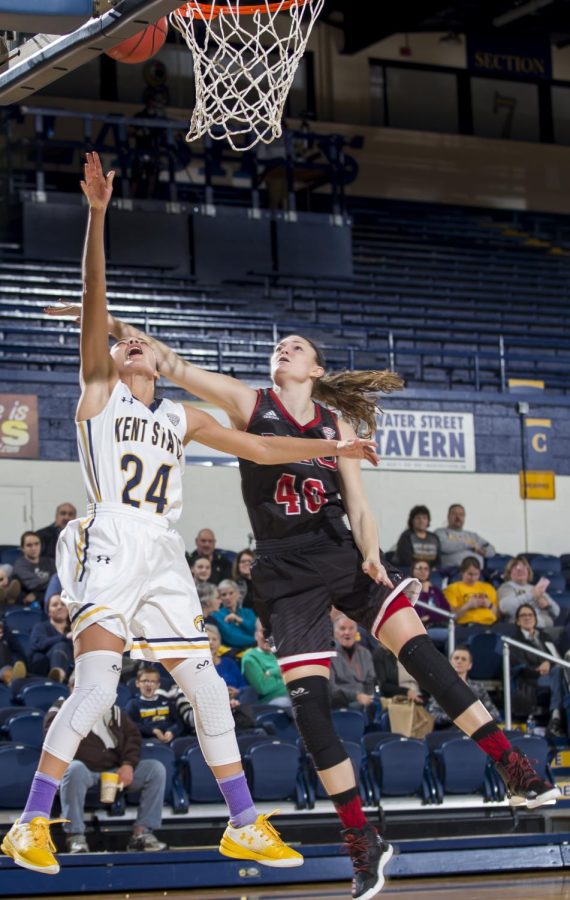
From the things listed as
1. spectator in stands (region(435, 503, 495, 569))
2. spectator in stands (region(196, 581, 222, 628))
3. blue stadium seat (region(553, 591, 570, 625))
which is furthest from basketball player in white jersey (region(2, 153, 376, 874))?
spectator in stands (region(435, 503, 495, 569))

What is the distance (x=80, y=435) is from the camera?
5.72 metres

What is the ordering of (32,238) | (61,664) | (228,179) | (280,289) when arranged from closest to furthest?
(61,664), (32,238), (280,289), (228,179)

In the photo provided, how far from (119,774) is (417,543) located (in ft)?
19.9

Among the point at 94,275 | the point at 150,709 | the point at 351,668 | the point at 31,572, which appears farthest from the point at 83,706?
the point at 31,572

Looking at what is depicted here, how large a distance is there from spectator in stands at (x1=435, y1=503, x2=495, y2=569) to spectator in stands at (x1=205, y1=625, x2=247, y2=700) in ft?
13.8

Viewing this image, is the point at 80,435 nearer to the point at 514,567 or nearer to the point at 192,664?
the point at 192,664

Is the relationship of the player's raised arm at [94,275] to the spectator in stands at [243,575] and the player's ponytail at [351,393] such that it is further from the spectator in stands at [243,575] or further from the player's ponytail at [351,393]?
the spectator in stands at [243,575]

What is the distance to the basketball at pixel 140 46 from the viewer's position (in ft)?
19.4

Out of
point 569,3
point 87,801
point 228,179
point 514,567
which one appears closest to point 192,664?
point 87,801

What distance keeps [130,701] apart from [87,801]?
1167 mm

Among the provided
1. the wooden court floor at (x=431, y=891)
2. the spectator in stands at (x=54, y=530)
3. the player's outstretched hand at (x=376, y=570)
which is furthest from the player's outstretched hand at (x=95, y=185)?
the spectator in stands at (x=54, y=530)

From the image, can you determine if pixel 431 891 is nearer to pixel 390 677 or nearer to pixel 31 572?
pixel 390 677

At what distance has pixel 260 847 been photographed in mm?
5719

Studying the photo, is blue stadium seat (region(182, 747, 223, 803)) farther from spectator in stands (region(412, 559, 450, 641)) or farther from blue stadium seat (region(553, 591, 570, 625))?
blue stadium seat (region(553, 591, 570, 625))
